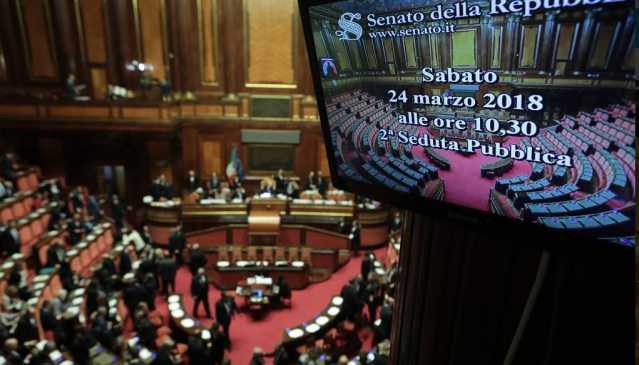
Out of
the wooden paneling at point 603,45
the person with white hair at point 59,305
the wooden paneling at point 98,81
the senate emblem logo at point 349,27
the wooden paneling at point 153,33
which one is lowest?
the person with white hair at point 59,305

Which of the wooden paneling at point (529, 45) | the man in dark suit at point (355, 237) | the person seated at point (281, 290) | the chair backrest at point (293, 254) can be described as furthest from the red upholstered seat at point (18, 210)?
the wooden paneling at point (529, 45)

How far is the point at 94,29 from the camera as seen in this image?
1586cm

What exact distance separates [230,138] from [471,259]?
14790mm

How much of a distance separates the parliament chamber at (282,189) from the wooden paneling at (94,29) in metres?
0.08

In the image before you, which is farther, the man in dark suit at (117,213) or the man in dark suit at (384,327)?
the man in dark suit at (117,213)

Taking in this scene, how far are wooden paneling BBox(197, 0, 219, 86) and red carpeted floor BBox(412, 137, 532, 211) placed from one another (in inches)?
592

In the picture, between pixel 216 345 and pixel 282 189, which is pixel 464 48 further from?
pixel 282 189

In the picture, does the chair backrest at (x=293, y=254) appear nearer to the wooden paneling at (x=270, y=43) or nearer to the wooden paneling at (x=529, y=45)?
the wooden paneling at (x=270, y=43)

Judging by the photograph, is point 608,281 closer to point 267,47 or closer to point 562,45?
point 562,45

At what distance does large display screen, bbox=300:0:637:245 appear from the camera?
4.54 ft

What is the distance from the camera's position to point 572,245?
5.26 ft

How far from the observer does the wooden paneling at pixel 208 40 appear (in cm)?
1551

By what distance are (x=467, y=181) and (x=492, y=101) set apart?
1.16ft

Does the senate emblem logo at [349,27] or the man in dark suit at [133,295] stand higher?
the senate emblem logo at [349,27]
